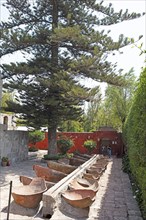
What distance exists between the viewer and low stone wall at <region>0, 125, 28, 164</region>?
13297 mm

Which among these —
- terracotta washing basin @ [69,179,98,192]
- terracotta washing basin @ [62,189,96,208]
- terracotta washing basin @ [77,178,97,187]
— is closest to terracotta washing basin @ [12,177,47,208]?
terracotta washing basin @ [62,189,96,208]

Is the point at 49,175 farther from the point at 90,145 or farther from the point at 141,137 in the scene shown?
the point at 90,145

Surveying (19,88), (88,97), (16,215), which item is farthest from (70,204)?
(19,88)

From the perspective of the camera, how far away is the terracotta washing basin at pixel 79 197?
16.1 feet

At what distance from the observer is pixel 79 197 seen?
5.17 metres

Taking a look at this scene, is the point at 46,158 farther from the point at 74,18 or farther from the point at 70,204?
the point at 70,204

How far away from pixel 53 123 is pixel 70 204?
442 inches

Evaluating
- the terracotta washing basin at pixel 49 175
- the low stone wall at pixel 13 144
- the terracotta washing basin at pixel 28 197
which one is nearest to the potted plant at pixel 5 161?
the low stone wall at pixel 13 144

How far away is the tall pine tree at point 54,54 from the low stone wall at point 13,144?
1138mm

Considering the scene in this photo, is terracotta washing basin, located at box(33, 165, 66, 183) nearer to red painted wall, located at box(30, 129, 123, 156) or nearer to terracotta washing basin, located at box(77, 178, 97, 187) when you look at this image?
terracotta washing basin, located at box(77, 178, 97, 187)

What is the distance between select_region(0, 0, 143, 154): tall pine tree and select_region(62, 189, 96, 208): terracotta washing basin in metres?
8.82

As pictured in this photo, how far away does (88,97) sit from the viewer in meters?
14.5

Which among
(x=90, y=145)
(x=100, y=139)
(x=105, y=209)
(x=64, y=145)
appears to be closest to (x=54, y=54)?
(x=64, y=145)

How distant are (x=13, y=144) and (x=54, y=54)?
5.77 metres
